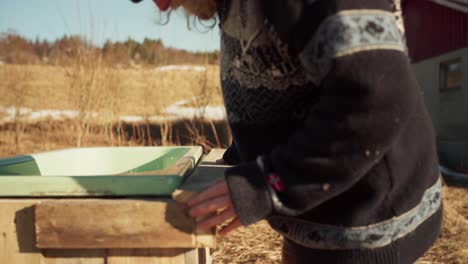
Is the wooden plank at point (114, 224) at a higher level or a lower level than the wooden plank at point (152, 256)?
higher

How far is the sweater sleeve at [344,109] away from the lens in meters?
0.59

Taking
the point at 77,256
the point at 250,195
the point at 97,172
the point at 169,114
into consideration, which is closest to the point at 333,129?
the point at 250,195

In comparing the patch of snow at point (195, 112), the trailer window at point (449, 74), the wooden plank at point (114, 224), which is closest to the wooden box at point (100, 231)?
the wooden plank at point (114, 224)

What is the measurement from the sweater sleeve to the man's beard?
0.40m

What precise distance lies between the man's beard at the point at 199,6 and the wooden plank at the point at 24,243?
54cm

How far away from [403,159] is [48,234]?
67 centimetres

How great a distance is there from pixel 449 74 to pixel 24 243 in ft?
27.7

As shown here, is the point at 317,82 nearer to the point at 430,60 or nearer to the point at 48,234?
the point at 48,234

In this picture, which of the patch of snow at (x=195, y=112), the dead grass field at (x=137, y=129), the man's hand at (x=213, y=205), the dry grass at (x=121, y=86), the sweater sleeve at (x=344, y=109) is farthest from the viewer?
the patch of snow at (x=195, y=112)

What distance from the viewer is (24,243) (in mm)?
848

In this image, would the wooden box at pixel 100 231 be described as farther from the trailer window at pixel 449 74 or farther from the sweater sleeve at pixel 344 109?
the trailer window at pixel 449 74

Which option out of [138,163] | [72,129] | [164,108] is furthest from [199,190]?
[164,108]

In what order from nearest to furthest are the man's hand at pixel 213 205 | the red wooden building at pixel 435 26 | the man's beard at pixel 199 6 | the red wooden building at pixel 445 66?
the man's hand at pixel 213 205
the man's beard at pixel 199 6
the red wooden building at pixel 445 66
the red wooden building at pixel 435 26

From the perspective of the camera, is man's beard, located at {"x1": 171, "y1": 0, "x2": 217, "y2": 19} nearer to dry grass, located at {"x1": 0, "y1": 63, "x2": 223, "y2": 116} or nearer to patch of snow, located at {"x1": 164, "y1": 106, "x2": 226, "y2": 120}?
dry grass, located at {"x1": 0, "y1": 63, "x2": 223, "y2": 116}
